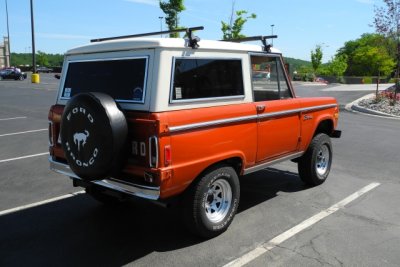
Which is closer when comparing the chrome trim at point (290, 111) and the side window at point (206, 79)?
the side window at point (206, 79)

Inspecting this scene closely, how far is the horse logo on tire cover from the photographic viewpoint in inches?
153

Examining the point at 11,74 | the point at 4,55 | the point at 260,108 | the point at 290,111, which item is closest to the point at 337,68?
the point at 11,74

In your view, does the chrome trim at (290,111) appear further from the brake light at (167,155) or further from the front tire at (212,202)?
the brake light at (167,155)

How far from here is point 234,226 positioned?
183 inches

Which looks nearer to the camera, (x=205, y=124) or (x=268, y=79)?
(x=205, y=124)

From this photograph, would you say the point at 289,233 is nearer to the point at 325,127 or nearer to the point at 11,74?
the point at 325,127

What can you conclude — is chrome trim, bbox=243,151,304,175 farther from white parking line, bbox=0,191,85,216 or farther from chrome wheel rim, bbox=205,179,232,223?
white parking line, bbox=0,191,85,216

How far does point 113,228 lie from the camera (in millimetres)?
4637

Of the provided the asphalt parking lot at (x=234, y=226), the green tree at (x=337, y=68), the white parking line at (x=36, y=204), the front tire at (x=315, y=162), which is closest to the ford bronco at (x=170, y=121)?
the asphalt parking lot at (x=234, y=226)

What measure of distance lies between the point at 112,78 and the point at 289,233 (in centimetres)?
246

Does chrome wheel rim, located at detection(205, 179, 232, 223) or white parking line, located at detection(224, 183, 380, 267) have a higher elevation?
chrome wheel rim, located at detection(205, 179, 232, 223)

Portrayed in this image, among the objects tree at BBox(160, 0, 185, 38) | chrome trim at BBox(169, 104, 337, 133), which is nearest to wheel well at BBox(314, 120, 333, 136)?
chrome trim at BBox(169, 104, 337, 133)

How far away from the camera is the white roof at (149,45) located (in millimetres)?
3893

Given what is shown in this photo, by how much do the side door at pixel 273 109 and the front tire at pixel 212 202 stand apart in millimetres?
636
